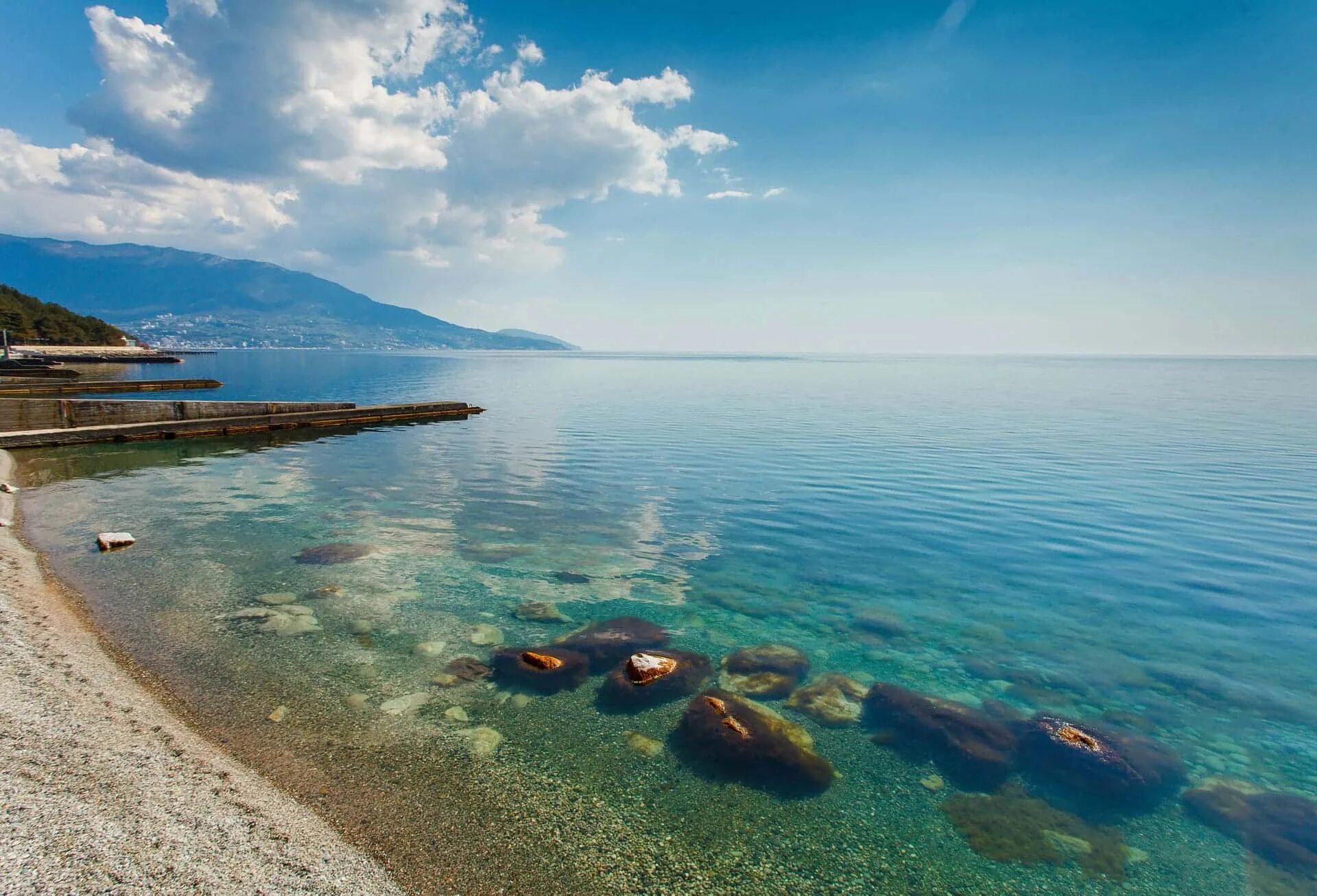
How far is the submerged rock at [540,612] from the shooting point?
1262 cm

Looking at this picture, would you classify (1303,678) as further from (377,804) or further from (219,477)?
(219,477)

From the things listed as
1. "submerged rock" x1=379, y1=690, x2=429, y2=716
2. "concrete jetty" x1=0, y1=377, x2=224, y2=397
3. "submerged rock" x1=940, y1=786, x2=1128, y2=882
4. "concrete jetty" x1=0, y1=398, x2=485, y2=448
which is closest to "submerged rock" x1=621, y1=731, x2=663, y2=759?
"submerged rock" x1=379, y1=690, x2=429, y2=716

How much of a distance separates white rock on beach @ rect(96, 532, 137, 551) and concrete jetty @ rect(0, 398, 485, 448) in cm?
2251

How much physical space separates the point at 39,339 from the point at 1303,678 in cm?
16782

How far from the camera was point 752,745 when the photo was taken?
8430 mm

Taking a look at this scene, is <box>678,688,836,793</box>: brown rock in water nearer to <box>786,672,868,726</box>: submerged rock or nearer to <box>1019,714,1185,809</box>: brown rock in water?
<box>786,672,868,726</box>: submerged rock

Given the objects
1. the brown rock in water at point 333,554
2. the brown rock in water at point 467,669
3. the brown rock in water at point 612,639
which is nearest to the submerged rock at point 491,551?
the brown rock in water at point 333,554

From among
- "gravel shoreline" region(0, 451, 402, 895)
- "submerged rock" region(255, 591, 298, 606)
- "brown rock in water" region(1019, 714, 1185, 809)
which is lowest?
"submerged rock" region(255, 591, 298, 606)

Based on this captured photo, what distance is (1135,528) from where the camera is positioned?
1961cm

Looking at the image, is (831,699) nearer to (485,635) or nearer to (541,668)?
(541,668)

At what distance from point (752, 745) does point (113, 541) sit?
57.0 ft

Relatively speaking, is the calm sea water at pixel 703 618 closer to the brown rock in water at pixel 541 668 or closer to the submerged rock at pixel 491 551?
the submerged rock at pixel 491 551

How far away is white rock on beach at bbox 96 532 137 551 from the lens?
1550 cm

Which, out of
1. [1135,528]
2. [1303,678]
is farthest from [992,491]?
[1303,678]
